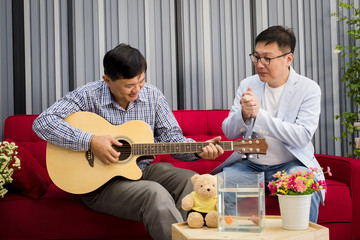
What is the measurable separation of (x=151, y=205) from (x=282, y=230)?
592 millimetres

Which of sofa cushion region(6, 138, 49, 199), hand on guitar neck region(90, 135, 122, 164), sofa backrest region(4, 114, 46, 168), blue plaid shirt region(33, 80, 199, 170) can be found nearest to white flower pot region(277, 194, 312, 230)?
→ blue plaid shirt region(33, 80, 199, 170)

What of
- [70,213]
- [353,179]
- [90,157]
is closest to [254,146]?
[353,179]

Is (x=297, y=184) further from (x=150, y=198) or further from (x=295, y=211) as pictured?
(x=150, y=198)

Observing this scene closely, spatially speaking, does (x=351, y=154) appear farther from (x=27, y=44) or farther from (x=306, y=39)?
(x=27, y=44)

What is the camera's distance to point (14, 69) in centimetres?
310

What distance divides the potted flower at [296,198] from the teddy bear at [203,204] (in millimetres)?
239

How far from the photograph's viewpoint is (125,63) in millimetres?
2125

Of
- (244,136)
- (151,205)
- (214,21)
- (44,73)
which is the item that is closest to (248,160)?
(244,136)

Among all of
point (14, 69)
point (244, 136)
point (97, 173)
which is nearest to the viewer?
point (97, 173)

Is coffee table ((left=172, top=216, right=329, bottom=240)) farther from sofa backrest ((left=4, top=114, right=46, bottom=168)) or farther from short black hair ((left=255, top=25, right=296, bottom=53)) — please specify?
sofa backrest ((left=4, top=114, right=46, bottom=168))

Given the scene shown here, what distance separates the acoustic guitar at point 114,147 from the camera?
210 centimetres

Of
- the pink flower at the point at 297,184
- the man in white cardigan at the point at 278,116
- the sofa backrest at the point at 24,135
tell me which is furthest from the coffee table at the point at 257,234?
the sofa backrest at the point at 24,135

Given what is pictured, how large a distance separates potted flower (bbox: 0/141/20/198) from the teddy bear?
3.35 feet

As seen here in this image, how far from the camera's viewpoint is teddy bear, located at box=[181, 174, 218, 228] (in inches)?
60.6
